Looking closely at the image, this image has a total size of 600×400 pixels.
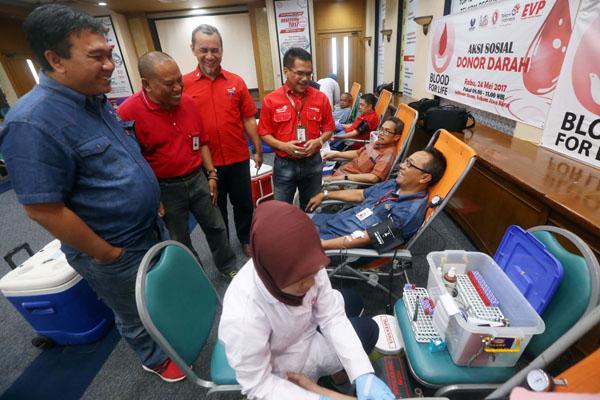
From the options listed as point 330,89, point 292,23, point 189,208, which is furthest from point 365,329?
point 292,23

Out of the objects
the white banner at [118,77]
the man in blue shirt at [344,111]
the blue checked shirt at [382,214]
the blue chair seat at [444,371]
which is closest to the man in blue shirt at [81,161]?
the blue checked shirt at [382,214]

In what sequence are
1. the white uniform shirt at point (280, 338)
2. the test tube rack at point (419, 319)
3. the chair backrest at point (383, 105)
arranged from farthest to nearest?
the chair backrest at point (383, 105), the test tube rack at point (419, 319), the white uniform shirt at point (280, 338)

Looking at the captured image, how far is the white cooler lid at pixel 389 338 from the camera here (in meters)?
1.25

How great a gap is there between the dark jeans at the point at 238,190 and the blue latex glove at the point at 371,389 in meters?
1.55

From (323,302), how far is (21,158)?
1079mm

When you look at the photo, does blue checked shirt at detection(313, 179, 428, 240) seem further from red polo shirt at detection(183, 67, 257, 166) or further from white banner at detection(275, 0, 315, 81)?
white banner at detection(275, 0, 315, 81)

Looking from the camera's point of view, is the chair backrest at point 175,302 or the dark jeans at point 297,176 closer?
the chair backrest at point 175,302

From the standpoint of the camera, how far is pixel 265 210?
72cm

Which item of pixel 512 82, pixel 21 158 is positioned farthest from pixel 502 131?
pixel 21 158

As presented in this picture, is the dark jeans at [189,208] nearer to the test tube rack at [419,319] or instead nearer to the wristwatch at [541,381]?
the test tube rack at [419,319]

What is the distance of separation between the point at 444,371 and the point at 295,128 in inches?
68.0

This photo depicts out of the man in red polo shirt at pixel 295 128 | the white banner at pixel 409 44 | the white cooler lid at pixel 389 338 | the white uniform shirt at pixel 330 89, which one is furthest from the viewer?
the white uniform shirt at pixel 330 89

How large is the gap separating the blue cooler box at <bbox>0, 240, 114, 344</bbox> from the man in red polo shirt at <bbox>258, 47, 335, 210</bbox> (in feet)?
4.71

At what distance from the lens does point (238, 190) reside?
210cm
